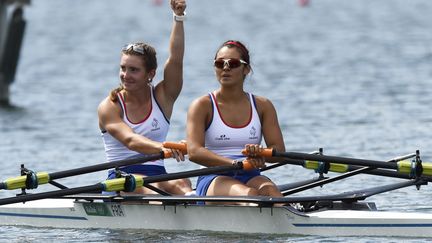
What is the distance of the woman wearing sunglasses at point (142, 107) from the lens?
12570mm

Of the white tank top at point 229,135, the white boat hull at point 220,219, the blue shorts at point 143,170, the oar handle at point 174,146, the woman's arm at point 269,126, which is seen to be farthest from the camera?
the blue shorts at point 143,170

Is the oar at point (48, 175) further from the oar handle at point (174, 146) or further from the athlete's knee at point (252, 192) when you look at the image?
the athlete's knee at point (252, 192)

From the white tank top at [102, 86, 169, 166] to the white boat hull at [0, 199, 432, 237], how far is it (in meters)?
0.54

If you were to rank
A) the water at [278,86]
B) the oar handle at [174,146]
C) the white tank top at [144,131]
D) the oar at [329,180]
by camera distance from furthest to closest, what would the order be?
the water at [278,86], the white tank top at [144,131], the oar at [329,180], the oar handle at [174,146]

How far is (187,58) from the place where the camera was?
3856 centimetres

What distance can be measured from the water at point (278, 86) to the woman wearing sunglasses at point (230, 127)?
463 millimetres

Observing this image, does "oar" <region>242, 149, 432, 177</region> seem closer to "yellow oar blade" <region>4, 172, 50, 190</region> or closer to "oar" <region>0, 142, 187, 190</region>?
"oar" <region>0, 142, 187, 190</region>

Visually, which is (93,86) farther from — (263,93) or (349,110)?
(349,110)

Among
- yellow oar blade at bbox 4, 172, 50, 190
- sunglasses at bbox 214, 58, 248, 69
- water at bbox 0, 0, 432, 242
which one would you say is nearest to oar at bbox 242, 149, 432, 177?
water at bbox 0, 0, 432, 242

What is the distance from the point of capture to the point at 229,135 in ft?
39.4

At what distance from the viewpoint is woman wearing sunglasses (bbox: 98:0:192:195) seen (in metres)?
12.6

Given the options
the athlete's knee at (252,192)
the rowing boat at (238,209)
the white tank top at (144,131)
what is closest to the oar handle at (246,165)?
the rowing boat at (238,209)

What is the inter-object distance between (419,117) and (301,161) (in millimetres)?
9146

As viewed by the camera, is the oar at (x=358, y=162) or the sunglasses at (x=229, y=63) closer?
the oar at (x=358, y=162)
